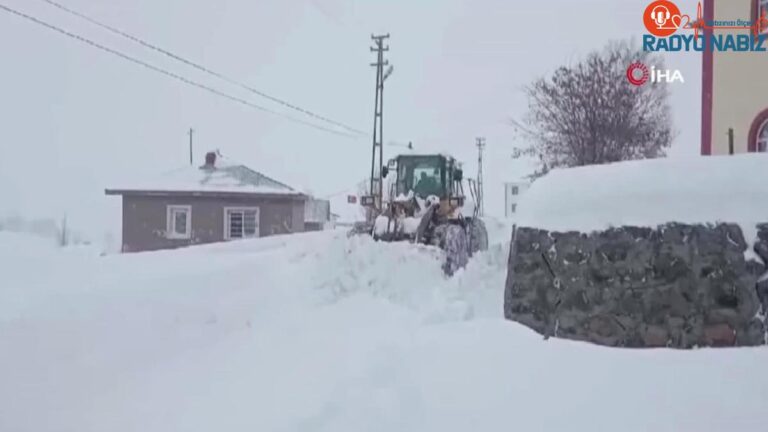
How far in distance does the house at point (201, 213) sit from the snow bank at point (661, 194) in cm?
2221

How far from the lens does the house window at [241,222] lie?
89.9 ft

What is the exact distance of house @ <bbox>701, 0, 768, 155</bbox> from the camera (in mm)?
Result: 11766

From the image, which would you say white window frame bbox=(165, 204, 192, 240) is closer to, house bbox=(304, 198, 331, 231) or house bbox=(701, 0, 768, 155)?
house bbox=(304, 198, 331, 231)

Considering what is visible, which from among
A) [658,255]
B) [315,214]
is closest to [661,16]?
[658,255]

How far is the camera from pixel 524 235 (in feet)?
21.2

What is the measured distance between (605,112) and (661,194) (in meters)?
14.8

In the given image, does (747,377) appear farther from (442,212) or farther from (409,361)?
(442,212)

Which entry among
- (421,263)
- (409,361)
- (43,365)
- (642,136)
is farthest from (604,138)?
(43,365)

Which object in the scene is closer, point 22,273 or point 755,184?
point 755,184

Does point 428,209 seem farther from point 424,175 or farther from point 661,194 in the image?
point 661,194

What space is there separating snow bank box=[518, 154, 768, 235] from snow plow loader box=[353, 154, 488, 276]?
7.10 meters

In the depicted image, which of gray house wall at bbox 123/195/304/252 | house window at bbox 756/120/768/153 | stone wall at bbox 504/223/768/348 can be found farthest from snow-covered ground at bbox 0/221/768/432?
gray house wall at bbox 123/195/304/252

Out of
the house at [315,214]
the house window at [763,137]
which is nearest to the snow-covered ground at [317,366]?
the house window at [763,137]

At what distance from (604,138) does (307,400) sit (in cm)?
1629
